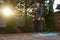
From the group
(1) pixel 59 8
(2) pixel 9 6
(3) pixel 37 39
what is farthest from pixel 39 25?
(1) pixel 59 8

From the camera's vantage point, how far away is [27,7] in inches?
619

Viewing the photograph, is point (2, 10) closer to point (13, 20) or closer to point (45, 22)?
point (13, 20)

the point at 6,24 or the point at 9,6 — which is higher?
the point at 9,6

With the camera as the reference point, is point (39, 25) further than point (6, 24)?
No

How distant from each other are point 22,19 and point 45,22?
160 centimetres

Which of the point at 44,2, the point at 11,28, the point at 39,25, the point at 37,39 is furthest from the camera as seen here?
the point at 44,2

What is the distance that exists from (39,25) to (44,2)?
3.98 metres

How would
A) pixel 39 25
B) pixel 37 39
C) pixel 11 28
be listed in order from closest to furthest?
pixel 37 39 → pixel 39 25 → pixel 11 28

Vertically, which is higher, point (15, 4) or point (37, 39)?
point (15, 4)

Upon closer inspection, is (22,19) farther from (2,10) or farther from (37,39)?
(37,39)

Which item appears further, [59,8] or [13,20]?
[59,8]

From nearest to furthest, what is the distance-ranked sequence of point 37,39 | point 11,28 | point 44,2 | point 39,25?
point 37,39
point 39,25
point 11,28
point 44,2

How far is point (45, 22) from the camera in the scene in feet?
54.4

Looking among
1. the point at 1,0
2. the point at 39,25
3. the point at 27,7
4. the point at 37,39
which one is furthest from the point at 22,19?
the point at 37,39
